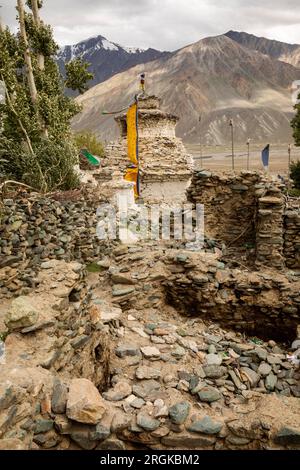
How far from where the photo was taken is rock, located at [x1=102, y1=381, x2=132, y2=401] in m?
4.46

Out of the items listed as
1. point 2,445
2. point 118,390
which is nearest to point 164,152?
point 118,390

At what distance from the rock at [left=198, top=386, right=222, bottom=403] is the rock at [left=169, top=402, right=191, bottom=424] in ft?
1.60

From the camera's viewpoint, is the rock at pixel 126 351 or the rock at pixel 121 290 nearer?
the rock at pixel 126 351

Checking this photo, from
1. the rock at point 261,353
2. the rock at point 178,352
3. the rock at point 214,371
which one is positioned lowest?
the rock at point 261,353

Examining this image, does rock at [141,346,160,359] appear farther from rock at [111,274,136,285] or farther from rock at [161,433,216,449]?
rock at [111,274,136,285]

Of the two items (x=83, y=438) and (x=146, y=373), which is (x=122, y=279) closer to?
(x=146, y=373)

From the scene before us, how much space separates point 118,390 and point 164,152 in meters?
16.8

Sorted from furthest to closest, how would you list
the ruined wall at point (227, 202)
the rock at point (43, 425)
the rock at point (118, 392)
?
the ruined wall at point (227, 202)
the rock at point (118, 392)
the rock at point (43, 425)

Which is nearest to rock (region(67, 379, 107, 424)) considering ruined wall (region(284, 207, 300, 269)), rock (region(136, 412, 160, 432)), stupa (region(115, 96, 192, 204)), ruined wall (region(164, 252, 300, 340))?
rock (region(136, 412, 160, 432))

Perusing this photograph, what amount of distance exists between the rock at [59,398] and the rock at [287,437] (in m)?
2.34

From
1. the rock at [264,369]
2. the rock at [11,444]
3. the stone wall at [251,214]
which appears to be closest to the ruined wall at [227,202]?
the stone wall at [251,214]

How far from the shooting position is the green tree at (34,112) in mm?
9172

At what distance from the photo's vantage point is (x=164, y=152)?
20.0m

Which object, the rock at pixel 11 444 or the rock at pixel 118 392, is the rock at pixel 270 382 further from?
the rock at pixel 11 444
